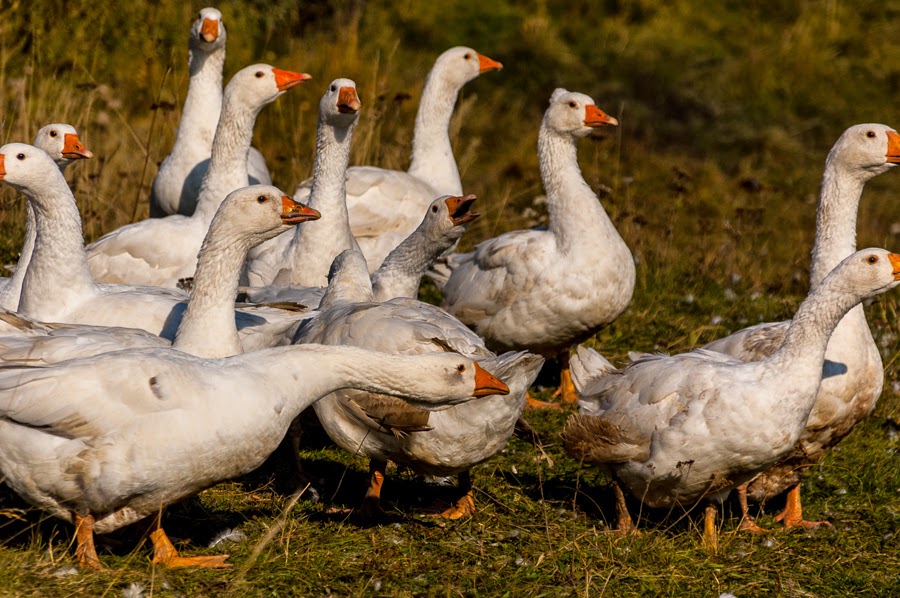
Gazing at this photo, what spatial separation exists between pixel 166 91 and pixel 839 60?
1269cm

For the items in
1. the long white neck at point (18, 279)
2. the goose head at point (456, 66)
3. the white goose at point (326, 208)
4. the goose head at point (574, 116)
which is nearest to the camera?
the long white neck at point (18, 279)

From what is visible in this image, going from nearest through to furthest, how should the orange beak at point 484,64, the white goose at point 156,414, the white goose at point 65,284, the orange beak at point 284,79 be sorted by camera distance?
the white goose at point 156,414
the white goose at point 65,284
the orange beak at point 284,79
the orange beak at point 484,64

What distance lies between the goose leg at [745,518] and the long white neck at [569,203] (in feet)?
7.41

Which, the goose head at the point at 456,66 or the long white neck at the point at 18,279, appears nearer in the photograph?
the long white neck at the point at 18,279

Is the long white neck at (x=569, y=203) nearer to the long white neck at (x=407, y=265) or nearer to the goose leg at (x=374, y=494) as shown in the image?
the long white neck at (x=407, y=265)

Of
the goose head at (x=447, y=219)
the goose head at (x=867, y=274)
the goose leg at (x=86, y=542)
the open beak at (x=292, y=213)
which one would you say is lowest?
the goose leg at (x=86, y=542)

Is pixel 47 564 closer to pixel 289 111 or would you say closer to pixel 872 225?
pixel 289 111

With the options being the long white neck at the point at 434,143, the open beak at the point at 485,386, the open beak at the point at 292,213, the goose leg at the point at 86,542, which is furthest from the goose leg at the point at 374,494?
the long white neck at the point at 434,143

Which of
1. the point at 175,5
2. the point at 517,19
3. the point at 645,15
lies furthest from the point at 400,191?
the point at 645,15

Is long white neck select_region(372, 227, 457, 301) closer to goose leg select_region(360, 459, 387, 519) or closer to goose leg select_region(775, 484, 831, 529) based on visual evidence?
goose leg select_region(360, 459, 387, 519)

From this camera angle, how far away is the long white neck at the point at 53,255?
6.55m

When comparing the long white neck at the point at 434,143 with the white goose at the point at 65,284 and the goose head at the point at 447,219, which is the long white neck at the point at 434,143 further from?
the white goose at the point at 65,284

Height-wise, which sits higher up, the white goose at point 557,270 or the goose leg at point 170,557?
the white goose at point 557,270

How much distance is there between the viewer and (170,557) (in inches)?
208
